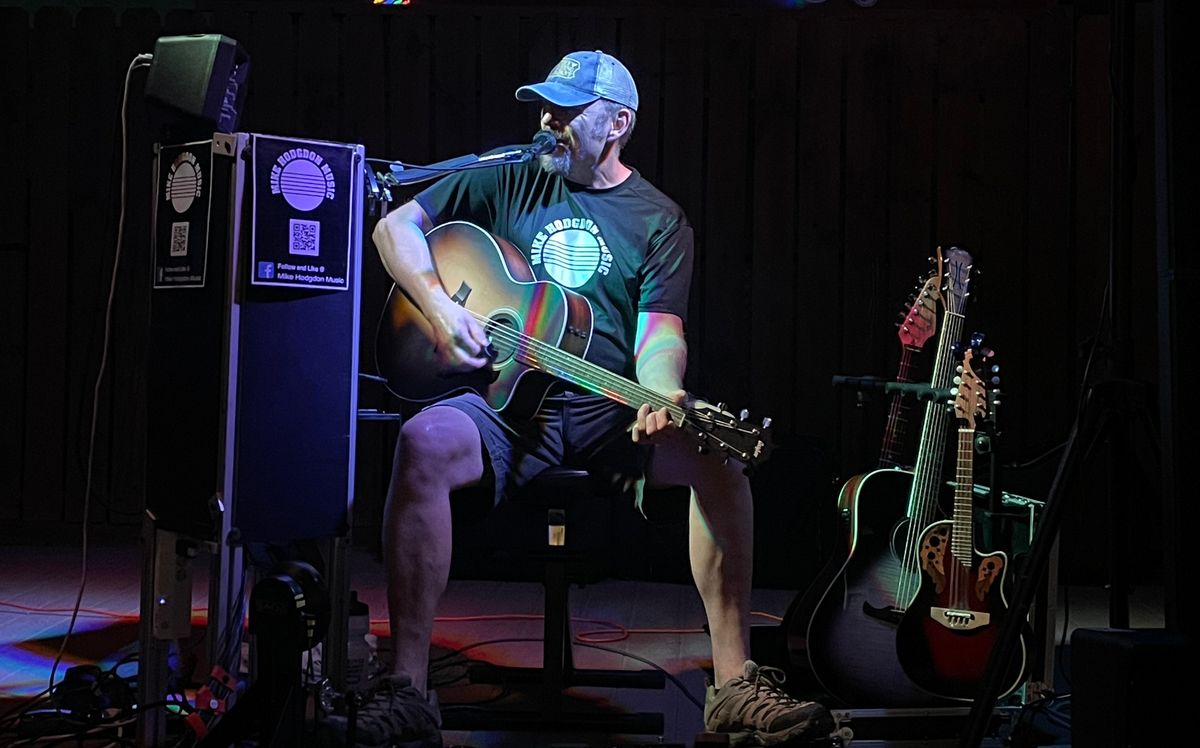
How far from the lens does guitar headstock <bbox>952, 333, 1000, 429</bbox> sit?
319 cm

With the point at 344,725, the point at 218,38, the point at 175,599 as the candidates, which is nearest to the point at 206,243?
the point at 218,38

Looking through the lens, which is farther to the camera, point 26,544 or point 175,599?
point 26,544

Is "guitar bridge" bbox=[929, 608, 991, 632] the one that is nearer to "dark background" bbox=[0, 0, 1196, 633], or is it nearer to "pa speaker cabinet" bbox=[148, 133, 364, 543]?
"pa speaker cabinet" bbox=[148, 133, 364, 543]

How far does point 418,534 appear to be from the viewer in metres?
2.98

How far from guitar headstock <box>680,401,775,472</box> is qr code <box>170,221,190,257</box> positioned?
1.22 m

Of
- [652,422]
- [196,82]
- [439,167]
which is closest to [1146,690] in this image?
[652,422]

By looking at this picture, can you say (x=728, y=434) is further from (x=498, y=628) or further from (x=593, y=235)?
(x=498, y=628)

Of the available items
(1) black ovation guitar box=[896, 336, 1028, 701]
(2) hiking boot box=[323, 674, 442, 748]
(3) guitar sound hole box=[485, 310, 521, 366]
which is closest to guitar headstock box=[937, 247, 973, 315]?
(1) black ovation guitar box=[896, 336, 1028, 701]

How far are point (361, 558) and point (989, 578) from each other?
122 inches

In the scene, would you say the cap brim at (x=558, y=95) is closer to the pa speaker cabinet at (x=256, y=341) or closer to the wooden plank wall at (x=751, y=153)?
the pa speaker cabinet at (x=256, y=341)

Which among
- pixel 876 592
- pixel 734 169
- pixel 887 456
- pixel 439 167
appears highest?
pixel 734 169

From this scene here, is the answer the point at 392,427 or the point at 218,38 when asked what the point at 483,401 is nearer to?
the point at 218,38

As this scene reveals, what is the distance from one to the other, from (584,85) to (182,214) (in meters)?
1.14

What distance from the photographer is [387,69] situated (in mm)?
5578
